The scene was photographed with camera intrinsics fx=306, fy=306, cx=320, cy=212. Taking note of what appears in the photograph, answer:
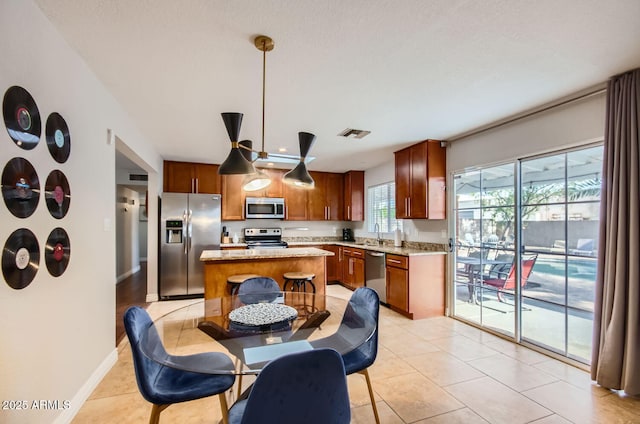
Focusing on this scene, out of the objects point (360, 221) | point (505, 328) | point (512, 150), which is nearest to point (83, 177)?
point (512, 150)

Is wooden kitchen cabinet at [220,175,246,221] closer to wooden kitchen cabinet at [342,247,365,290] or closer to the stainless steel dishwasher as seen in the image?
wooden kitchen cabinet at [342,247,365,290]

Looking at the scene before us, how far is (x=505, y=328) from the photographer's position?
135 inches

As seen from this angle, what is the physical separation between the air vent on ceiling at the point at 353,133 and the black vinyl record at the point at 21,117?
2.79 meters

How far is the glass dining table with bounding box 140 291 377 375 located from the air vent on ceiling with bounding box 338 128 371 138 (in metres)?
2.16

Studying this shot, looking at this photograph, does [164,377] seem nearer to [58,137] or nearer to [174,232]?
[58,137]

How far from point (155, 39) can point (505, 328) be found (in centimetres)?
419

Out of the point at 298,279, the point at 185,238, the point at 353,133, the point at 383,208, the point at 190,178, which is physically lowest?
the point at 298,279

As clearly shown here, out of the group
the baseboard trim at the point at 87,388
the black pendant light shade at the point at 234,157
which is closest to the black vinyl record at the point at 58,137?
the black pendant light shade at the point at 234,157

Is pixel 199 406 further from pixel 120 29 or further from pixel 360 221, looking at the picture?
pixel 360 221

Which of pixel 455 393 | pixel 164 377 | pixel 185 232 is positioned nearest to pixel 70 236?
pixel 164 377

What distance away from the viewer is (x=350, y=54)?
6.72ft

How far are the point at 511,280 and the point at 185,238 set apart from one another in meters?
4.57

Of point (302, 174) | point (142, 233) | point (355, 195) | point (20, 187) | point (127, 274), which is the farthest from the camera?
point (142, 233)

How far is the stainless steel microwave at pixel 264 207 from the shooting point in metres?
5.81
